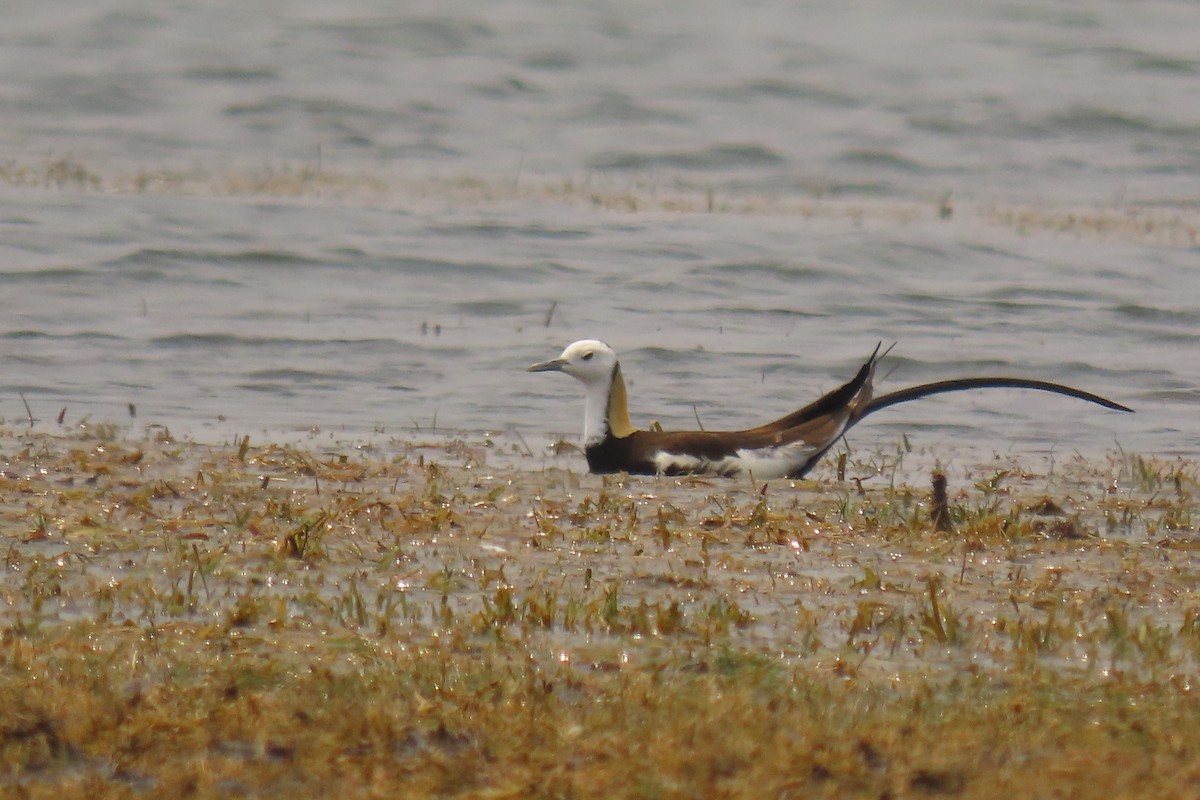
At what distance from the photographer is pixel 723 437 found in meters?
9.71

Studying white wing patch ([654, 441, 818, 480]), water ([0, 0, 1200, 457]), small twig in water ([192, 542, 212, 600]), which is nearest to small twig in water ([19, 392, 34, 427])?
water ([0, 0, 1200, 457])

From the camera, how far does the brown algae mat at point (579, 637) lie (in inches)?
178

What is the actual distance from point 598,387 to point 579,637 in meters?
4.74

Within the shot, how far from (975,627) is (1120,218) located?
15274 mm

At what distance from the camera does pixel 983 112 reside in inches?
993

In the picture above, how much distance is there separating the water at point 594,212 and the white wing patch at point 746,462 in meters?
2.04

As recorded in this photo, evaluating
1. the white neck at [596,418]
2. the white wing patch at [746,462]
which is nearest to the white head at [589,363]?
the white neck at [596,418]

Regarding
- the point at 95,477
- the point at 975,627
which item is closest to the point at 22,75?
the point at 95,477

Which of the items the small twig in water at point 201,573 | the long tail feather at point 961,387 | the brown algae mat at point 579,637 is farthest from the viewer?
the long tail feather at point 961,387

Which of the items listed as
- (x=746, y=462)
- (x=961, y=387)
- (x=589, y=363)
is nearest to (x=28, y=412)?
(x=589, y=363)

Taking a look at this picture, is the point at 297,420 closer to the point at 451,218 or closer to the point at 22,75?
A: the point at 451,218

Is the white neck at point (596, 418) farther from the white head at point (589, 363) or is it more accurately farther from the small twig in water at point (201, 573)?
the small twig in water at point (201, 573)

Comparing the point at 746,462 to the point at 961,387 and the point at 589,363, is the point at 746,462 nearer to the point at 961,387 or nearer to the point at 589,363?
the point at 589,363

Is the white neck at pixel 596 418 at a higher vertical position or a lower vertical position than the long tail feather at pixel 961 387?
lower
